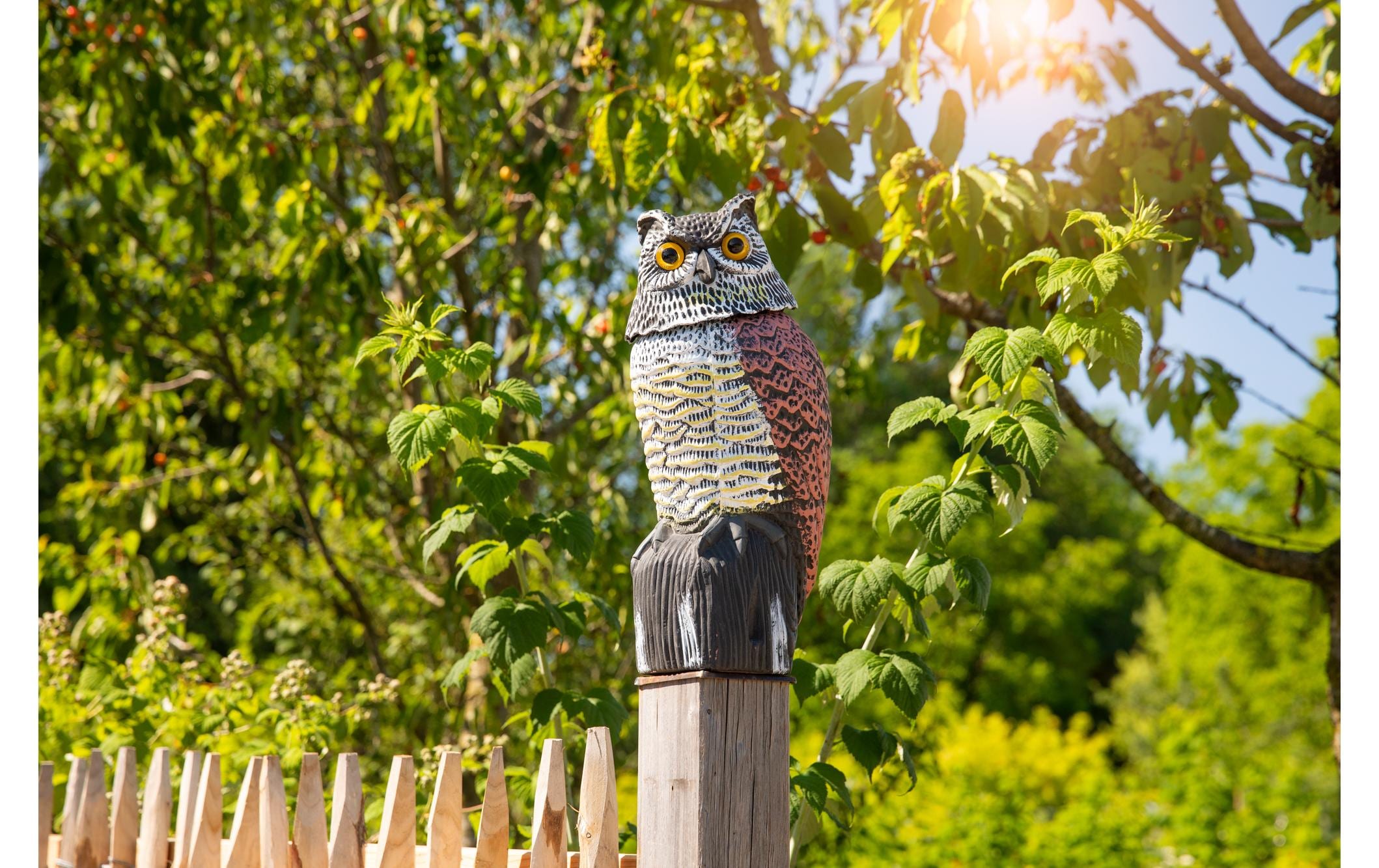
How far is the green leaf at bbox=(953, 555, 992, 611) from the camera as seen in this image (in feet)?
7.52

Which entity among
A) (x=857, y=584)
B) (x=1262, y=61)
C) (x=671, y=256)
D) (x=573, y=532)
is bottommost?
(x=857, y=584)

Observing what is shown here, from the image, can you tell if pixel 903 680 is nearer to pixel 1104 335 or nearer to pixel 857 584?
pixel 857 584

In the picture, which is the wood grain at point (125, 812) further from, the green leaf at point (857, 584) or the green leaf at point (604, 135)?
the green leaf at point (604, 135)

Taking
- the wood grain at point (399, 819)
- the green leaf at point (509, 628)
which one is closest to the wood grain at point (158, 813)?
the wood grain at point (399, 819)

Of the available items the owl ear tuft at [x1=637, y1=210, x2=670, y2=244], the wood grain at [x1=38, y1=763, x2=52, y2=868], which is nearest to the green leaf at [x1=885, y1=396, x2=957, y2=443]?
the owl ear tuft at [x1=637, y1=210, x2=670, y2=244]

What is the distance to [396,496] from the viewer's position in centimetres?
538

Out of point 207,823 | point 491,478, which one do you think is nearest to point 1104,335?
point 491,478

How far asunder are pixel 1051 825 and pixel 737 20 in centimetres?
462

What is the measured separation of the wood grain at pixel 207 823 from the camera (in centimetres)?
229

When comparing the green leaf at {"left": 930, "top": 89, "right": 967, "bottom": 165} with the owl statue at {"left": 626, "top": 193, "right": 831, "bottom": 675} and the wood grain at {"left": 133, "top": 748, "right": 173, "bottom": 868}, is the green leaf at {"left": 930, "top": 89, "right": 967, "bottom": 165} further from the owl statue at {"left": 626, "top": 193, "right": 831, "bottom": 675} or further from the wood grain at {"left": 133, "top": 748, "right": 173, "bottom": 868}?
the wood grain at {"left": 133, "top": 748, "right": 173, "bottom": 868}

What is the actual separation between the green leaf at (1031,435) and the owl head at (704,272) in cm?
47

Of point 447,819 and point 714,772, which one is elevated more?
point 714,772

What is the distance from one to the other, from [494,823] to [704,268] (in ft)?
3.28

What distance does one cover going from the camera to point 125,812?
245cm
